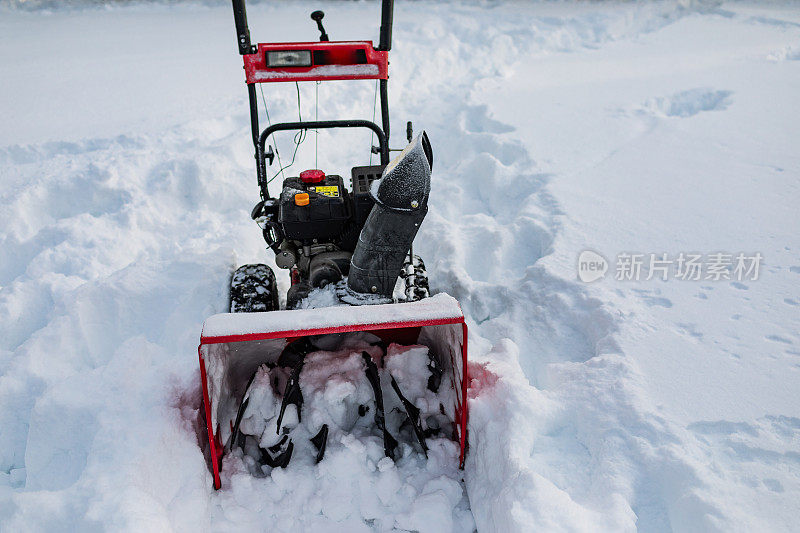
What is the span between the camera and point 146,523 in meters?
1.98

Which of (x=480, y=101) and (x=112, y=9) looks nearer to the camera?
(x=480, y=101)

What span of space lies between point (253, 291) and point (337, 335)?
0.61m

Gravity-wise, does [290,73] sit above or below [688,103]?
above

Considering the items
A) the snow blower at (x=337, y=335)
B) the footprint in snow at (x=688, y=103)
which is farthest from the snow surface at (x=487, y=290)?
the snow blower at (x=337, y=335)

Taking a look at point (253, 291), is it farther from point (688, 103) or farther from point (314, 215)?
point (688, 103)

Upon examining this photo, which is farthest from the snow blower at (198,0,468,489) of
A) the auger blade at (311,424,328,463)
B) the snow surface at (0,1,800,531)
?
the snow surface at (0,1,800,531)

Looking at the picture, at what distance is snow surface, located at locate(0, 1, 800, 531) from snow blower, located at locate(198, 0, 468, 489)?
17cm

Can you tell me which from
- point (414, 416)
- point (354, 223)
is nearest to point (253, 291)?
point (354, 223)

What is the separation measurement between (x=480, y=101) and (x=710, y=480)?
20.6 feet

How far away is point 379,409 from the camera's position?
2619mm

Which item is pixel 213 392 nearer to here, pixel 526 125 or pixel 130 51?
pixel 526 125

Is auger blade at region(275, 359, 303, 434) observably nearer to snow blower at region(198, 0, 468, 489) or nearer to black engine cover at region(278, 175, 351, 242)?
snow blower at region(198, 0, 468, 489)

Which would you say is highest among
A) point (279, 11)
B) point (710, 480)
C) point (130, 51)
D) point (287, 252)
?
point (279, 11)

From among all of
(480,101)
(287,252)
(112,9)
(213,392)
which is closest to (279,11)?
(112,9)
